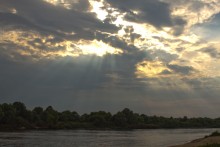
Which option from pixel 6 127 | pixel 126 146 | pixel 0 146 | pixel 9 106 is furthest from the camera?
pixel 9 106

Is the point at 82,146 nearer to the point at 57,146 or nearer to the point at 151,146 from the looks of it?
the point at 57,146

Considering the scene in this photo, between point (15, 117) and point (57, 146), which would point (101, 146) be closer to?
point (57, 146)

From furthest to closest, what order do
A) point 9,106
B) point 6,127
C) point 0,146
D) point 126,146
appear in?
point 9,106, point 6,127, point 126,146, point 0,146

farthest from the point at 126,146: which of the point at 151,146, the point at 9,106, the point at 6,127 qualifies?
the point at 9,106

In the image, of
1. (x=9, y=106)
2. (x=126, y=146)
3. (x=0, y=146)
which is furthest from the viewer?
(x=9, y=106)

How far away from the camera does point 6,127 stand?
17338cm

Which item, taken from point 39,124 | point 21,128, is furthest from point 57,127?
point 21,128

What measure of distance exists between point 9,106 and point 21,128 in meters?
14.5

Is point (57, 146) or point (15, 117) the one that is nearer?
point (57, 146)

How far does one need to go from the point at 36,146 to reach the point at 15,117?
108278 mm

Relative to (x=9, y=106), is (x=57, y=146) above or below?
below

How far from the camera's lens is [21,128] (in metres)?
180

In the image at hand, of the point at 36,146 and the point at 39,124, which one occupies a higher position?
the point at 39,124

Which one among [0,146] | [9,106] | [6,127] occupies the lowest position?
[0,146]
